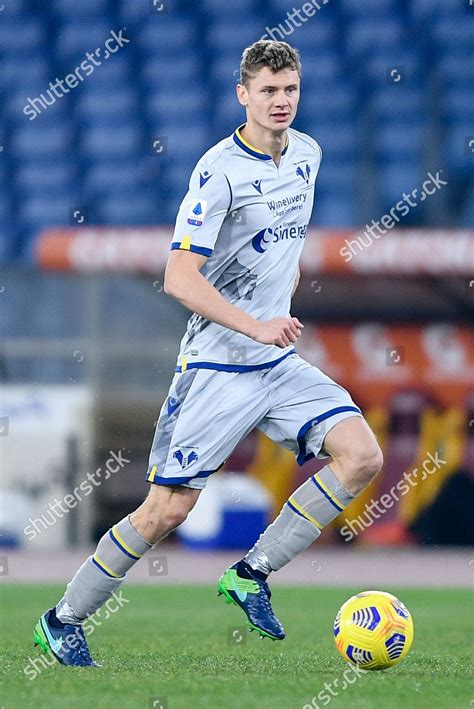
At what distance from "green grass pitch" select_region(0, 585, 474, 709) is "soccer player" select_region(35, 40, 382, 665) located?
0.29 metres

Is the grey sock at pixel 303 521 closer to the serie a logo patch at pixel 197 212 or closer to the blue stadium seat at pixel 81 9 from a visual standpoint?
the serie a logo patch at pixel 197 212

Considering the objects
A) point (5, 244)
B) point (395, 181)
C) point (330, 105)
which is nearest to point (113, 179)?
point (5, 244)

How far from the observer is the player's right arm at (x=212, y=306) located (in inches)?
202

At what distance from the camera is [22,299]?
14.2 m

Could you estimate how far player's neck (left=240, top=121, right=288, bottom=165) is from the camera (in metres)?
5.47

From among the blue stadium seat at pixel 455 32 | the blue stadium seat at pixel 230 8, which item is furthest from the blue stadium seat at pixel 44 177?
the blue stadium seat at pixel 455 32

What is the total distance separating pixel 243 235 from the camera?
5.45 meters

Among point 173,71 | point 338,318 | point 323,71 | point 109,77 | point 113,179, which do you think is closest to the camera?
point 338,318

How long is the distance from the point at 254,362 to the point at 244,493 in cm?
849

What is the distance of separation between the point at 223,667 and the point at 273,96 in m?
2.21

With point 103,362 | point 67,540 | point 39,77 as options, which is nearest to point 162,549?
point 67,540

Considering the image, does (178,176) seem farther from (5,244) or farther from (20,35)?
(20,35)

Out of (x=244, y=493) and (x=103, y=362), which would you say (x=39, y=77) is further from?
(x=244, y=493)

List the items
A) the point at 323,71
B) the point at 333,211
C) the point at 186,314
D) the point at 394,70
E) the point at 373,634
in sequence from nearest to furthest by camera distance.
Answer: the point at 373,634 → the point at 186,314 → the point at 394,70 → the point at 333,211 → the point at 323,71
